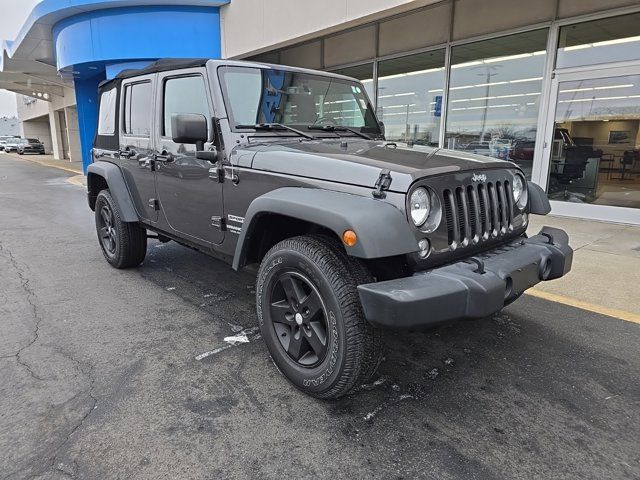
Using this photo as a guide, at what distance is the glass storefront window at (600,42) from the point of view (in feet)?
22.3

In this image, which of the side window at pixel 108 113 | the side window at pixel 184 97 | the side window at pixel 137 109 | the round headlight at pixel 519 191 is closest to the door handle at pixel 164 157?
the side window at pixel 184 97

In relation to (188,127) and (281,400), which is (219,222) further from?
(281,400)

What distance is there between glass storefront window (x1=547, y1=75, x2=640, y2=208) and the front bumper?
19.8ft

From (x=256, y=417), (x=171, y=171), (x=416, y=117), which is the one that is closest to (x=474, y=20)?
(x=416, y=117)

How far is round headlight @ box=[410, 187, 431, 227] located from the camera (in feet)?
7.69

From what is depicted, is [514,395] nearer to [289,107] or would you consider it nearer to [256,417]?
[256,417]

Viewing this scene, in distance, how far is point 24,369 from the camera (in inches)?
117

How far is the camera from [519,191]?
322 centimetres

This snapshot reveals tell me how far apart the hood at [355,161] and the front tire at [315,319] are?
0.41 metres

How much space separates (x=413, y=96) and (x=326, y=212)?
8573mm

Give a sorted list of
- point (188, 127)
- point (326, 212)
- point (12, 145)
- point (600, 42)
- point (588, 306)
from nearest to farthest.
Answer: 1. point (326, 212)
2. point (188, 127)
3. point (588, 306)
4. point (600, 42)
5. point (12, 145)

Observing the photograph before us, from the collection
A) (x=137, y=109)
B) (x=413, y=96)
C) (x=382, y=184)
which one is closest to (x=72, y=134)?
(x=413, y=96)

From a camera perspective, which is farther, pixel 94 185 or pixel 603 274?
pixel 94 185

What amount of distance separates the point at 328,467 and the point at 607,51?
25.5 ft
